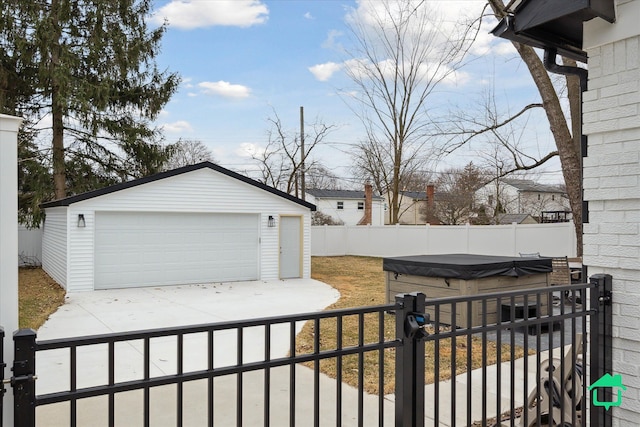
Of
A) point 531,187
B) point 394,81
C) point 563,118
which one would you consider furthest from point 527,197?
point 563,118

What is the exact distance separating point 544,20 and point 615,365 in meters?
1.85

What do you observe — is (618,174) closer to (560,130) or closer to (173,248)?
(560,130)

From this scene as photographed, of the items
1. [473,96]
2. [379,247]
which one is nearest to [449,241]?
[379,247]

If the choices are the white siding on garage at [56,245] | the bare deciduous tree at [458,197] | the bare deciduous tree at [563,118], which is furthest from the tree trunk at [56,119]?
the bare deciduous tree at [458,197]

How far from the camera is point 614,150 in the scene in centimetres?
256

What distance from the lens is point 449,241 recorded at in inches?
686

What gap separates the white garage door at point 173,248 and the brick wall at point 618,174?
1109 cm

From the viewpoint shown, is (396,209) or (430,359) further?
(396,209)

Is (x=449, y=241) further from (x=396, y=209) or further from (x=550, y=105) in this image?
(x=550, y=105)

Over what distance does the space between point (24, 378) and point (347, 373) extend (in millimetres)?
3953

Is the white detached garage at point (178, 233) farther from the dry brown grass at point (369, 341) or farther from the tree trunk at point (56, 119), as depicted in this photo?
the tree trunk at point (56, 119)

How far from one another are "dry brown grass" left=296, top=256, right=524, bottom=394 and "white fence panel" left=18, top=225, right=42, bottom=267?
951 centimetres

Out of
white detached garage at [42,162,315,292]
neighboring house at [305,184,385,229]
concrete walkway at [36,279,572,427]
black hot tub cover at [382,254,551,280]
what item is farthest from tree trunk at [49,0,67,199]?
neighboring house at [305,184,385,229]

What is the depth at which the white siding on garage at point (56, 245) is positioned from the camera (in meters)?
11.6
